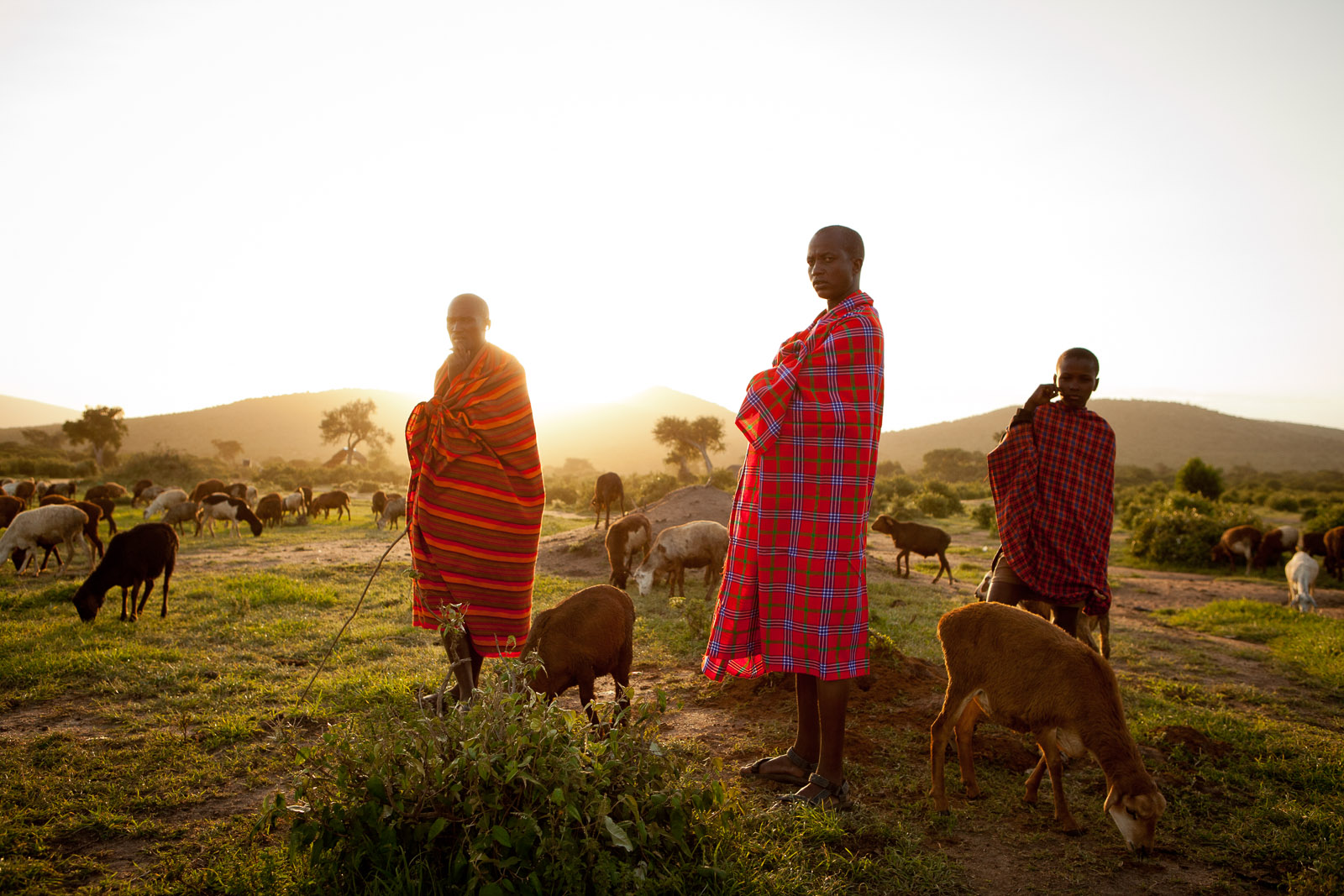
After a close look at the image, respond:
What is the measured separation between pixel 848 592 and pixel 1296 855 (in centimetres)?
251

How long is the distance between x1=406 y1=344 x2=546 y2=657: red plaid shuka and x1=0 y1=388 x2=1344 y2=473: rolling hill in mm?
66340

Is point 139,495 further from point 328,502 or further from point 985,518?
point 985,518

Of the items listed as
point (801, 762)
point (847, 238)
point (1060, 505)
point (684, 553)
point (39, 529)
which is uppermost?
point (847, 238)

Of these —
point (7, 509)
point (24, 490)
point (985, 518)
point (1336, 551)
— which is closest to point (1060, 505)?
point (1336, 551)

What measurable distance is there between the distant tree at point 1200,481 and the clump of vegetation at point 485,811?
33560 mm

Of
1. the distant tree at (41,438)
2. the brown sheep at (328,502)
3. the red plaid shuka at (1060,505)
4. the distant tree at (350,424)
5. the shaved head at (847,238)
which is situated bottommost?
the brown sheep at (328,502)

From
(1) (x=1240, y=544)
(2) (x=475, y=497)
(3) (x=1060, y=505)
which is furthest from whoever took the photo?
(1) (x=1240, y=544)

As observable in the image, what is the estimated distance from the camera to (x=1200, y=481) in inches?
1118

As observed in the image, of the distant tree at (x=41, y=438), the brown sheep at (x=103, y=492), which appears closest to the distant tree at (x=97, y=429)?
the distant tree at (x=41, y=438)

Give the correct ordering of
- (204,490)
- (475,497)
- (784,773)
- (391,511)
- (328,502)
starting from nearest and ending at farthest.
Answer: (784,773), (475,497), (204,490), (391,511), (328,502)

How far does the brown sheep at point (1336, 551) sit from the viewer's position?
14.4m

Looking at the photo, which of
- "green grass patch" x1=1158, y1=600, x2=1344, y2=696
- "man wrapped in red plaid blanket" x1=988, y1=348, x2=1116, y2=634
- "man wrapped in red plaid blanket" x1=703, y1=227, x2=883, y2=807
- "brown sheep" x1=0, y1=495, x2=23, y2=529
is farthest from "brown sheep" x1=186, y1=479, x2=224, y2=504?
"green grass patch" x1=1158, y1=600, x2=1344, y2=696

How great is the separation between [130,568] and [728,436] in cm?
10084

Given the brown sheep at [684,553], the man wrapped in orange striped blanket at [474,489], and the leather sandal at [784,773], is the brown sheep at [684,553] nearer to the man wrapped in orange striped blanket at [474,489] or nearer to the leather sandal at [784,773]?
the man wrapped in orange striped blanket at [474,489]
